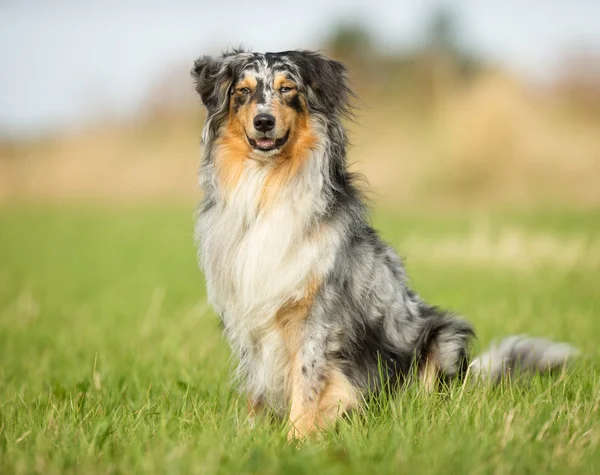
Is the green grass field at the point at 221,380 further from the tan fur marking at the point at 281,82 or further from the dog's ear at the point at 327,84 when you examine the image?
the tan fur marking at the point at 281,82

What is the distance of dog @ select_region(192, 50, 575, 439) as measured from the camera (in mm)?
4648

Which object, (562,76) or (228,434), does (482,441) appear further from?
(562,76)

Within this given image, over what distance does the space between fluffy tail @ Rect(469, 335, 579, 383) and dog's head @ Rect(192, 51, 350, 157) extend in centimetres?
197

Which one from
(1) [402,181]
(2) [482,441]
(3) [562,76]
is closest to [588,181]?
(3) [562,76]

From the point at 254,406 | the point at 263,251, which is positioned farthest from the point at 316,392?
the point at 263,251

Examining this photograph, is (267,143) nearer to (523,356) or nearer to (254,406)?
(254,406)

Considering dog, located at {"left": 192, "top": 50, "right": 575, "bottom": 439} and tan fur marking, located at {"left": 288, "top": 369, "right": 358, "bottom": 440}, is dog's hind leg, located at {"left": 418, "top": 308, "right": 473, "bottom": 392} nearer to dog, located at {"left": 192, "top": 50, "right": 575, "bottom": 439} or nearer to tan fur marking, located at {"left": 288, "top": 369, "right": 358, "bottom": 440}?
dog, located at {"left": 192, "top": 50, "right": 575, "bottom": 439}

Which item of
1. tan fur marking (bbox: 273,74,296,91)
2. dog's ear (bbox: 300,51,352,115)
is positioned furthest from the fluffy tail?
tan fur marking (bbox: 273,74,296,91)

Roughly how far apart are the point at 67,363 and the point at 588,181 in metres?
20.7

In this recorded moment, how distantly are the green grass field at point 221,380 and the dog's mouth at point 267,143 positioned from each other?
5.32 feet

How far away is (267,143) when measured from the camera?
480cm

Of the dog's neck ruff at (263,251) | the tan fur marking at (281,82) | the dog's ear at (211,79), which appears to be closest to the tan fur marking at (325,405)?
the dog's neck ruff at (263,251)

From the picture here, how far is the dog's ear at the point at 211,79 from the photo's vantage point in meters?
5.06

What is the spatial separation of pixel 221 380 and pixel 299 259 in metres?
1.52
